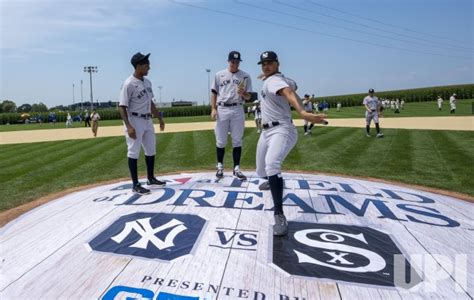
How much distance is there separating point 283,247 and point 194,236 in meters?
0.96

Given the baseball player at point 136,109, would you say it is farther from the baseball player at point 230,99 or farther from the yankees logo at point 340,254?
the yankees logo at point 340,254

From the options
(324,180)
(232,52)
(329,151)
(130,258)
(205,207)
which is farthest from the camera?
(329,151)

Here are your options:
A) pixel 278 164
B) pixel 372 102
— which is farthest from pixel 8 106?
pixel 278 164

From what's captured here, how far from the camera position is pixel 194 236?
3.45 m

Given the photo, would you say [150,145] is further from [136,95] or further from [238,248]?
[238,248]

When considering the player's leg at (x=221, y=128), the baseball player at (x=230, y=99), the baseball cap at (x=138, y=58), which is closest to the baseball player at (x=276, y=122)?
the baseball player at (x=230, y=99)

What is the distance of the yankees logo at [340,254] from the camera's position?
2.73 m

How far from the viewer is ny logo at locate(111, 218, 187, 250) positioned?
3311 mm

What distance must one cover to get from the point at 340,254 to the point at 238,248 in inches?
39.1

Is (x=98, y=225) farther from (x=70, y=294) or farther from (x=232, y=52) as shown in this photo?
(x=232, y=52)

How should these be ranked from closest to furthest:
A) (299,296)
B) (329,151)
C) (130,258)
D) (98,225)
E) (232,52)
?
(299,296)
(130,258)
(98,225)
(232,52)
(329,151)

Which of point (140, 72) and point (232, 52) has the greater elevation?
point (232, 52)

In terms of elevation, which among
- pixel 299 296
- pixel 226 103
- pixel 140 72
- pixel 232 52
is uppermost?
pixel 232 52

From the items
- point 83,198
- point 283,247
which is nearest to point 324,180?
point 283,247
